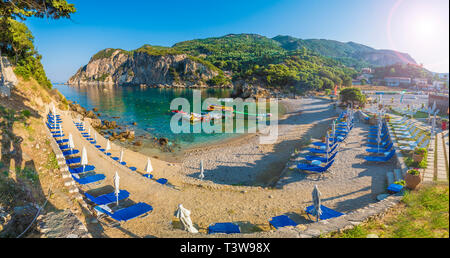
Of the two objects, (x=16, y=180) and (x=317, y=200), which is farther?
(x=16, y=180)

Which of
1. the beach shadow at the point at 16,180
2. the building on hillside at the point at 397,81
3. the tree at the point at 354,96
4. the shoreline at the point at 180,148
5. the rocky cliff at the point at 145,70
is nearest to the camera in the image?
the beach shadow at the point at 16,180

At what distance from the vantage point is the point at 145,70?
13325 cm

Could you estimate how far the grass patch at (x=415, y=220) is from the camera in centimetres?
474

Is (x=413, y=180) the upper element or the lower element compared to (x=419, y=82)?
lower

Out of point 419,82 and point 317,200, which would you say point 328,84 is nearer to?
point 419,82

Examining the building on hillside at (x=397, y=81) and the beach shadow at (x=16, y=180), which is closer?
the beach shadow at (x=16, y=180)

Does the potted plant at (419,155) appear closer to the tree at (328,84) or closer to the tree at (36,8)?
the tree at (36,8)

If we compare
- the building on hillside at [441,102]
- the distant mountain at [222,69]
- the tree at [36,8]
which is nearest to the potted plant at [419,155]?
the tree at [36,8]

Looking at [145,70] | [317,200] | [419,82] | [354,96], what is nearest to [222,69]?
[145,70]

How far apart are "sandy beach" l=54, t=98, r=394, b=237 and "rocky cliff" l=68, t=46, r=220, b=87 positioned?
10498 centimetres

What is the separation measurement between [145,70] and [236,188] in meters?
138

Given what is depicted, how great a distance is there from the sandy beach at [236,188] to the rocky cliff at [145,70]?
10498 cm

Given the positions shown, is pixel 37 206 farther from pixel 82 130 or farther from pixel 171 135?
pixel 171 135

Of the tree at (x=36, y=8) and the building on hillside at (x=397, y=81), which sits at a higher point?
the building on hillside at (x=397, y=81)
